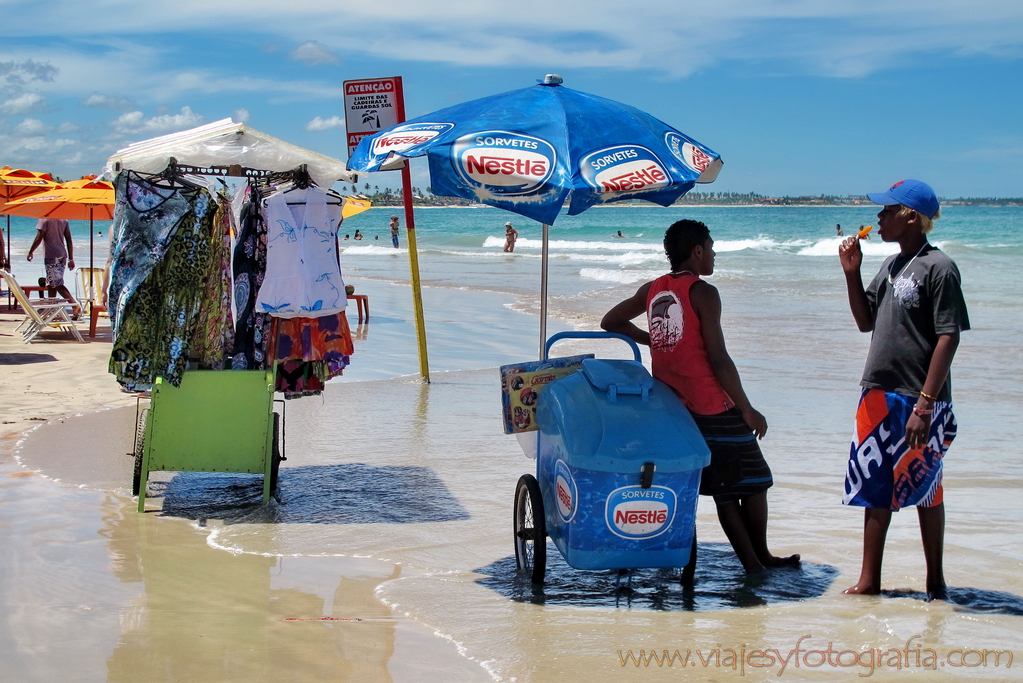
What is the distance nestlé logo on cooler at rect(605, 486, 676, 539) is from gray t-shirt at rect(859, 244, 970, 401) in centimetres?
108

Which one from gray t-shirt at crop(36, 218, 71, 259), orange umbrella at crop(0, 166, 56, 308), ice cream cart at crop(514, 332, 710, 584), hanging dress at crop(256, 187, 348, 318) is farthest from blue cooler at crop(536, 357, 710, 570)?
gray t-shirt at crop(36, 218, 71, 259)

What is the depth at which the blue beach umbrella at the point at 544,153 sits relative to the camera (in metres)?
4.23

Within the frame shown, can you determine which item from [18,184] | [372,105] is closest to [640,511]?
[372,105]

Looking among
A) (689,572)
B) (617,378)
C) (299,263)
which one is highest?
(299,263)

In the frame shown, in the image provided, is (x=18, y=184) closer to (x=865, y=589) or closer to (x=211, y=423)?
(x=211, y=423)

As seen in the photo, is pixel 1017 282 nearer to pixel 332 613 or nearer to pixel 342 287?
pixel 342 287

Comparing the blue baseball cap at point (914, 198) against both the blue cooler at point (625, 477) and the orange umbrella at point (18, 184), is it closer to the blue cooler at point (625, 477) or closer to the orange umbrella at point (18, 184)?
the blue cooler at point (625, 477)

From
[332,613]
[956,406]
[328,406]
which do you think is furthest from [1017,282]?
[332,613]

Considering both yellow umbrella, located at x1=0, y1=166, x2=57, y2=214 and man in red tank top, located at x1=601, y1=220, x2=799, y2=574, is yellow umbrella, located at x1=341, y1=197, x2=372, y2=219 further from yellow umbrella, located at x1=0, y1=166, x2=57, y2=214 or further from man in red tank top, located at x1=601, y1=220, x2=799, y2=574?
man in red tank top, located at x1=601, y1=220, x2=799, y2=574

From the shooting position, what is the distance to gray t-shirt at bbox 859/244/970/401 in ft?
13.2

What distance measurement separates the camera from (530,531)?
449cm

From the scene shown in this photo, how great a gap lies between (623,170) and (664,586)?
1.98 m

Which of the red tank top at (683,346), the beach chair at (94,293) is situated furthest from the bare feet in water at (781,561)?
the beach chair at (94,293)

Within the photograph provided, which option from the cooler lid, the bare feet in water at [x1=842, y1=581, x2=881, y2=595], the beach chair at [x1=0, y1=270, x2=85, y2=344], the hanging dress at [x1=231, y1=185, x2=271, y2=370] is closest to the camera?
the cooler lid
